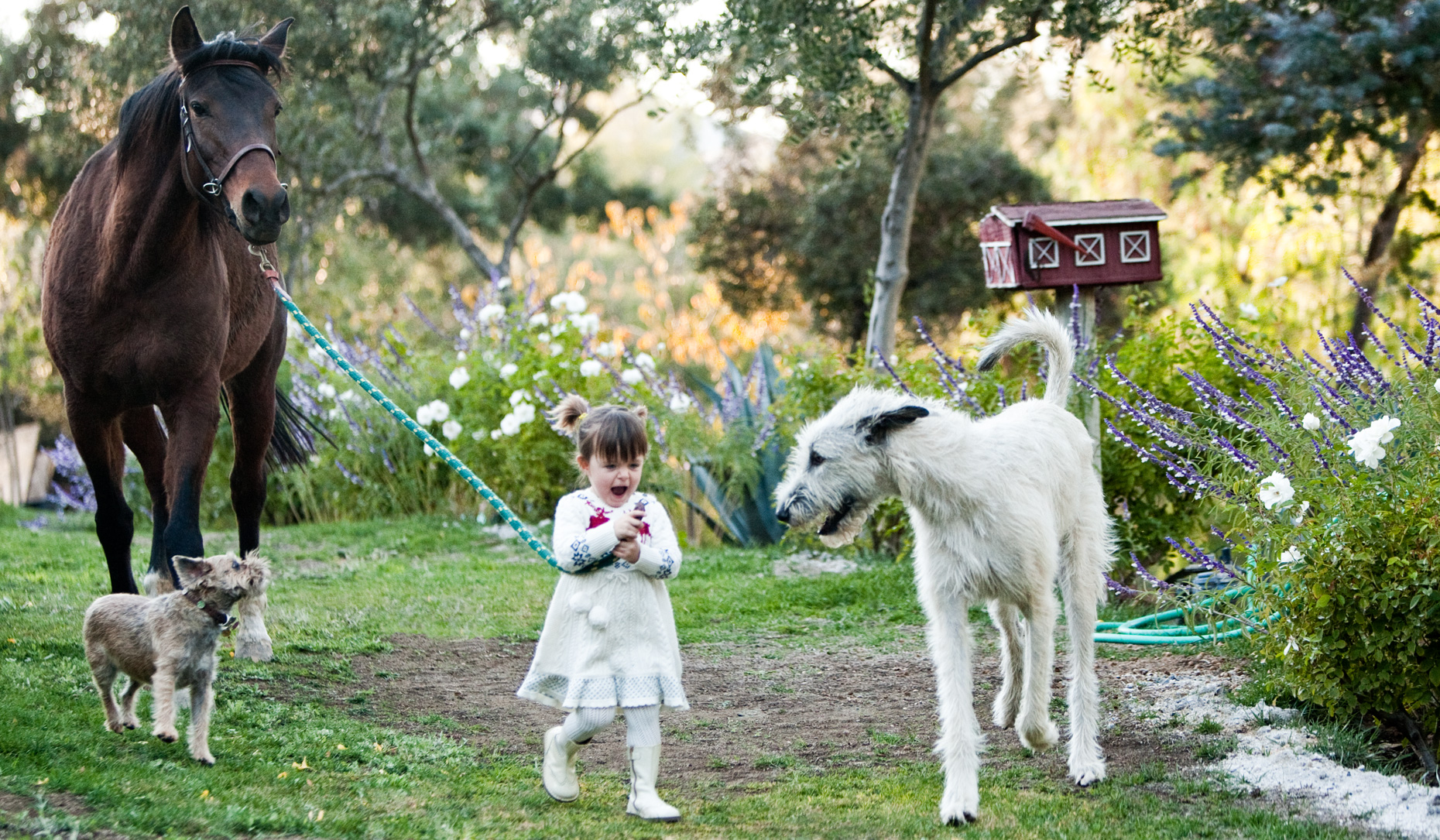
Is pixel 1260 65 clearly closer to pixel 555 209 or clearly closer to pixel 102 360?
pixel 102 360

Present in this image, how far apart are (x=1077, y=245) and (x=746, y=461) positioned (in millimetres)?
3054

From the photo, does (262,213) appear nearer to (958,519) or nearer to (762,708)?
(958,519)

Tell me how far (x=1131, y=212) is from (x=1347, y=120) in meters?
6.86

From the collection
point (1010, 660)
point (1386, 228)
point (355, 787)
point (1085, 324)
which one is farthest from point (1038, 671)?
point (1386, 228)

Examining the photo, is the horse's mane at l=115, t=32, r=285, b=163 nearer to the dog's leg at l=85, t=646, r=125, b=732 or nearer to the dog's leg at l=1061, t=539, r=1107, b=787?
the dog's leg at l=85, t=646, r=125, b=732

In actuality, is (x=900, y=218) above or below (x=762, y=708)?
above

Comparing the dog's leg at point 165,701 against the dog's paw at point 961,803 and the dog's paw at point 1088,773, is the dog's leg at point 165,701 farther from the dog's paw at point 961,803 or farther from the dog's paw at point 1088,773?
the dog's paw at point 1088,773

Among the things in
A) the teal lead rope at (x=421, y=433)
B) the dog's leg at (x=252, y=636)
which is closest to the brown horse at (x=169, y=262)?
the teal lead rope at (x=421, y=433)

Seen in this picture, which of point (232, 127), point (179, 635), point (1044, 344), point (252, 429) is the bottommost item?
point (179, 635)

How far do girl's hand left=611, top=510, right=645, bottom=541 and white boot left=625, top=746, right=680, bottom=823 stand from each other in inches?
25.1

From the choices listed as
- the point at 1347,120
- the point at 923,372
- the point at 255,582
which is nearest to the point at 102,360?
the point at 255,582

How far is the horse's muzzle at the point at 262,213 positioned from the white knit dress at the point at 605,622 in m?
1.59

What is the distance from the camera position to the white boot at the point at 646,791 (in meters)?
3.75

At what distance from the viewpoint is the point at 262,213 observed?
447 centimetres
